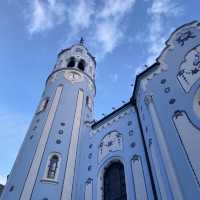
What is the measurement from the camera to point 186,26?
13070mm

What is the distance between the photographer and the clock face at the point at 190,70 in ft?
31.8

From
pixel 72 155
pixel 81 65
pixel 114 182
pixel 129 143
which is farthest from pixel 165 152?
pixel 81 65

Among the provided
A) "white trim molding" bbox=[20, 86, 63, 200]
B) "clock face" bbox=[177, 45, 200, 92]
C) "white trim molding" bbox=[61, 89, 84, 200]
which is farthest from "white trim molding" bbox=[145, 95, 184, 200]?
"white trim molding" bbox=[20, 86, 63, 200]

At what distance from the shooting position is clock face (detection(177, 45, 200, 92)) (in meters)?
9.69

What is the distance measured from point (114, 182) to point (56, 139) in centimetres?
465

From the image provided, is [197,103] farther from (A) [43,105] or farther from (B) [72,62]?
(B) [72,62]

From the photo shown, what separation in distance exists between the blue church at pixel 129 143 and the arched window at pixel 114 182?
5 cm

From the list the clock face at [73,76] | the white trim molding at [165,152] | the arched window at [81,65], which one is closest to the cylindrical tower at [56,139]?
the clock face at [73,76]

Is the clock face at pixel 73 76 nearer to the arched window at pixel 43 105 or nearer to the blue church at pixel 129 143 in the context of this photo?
the blue church at pixel 129 143

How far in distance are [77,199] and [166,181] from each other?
18.2 ft

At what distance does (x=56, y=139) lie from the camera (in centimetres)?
1371

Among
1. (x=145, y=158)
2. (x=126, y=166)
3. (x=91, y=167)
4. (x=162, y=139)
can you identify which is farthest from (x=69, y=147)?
(x=162, y=139)

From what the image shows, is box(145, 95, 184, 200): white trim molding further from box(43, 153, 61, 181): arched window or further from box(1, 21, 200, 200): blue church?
box(43, 153, 61, 181): arched window

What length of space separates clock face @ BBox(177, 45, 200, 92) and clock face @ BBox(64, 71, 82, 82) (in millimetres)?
9707
